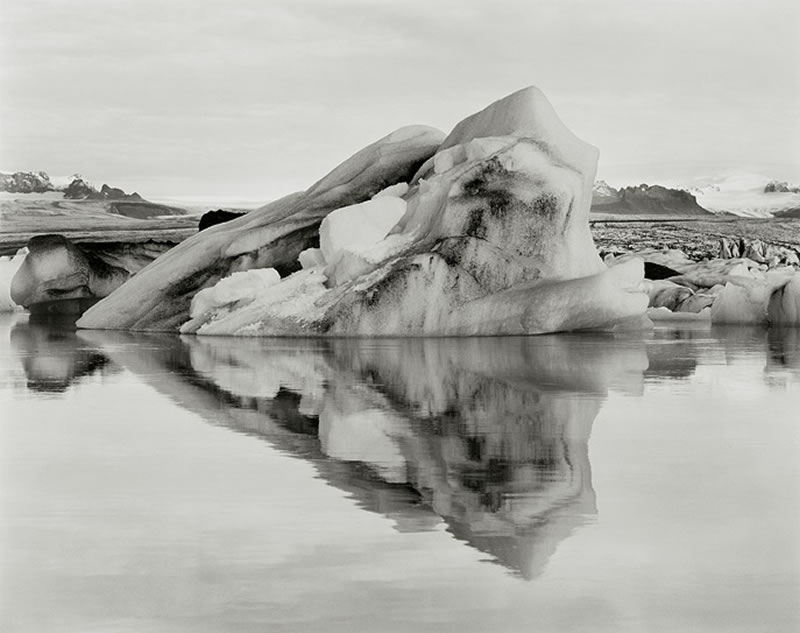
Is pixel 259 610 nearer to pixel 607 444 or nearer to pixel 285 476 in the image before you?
pixel 285 476

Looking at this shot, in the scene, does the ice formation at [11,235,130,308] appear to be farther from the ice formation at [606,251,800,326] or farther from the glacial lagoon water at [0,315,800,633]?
the glacial lagoon water at [0,315,800,633]

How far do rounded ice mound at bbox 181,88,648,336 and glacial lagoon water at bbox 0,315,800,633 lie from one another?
19.0ft

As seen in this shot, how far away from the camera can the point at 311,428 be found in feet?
21.4

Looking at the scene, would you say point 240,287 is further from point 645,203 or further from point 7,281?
point 645,203

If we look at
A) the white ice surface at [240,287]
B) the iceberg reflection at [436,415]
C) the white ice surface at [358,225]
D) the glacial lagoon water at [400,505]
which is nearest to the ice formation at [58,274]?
the white ice surface at [240,287]

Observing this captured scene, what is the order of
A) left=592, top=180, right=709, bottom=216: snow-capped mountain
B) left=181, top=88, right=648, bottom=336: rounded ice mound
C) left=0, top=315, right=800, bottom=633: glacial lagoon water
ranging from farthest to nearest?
left=592, top=180, right=709, bottom=216: snow-capped mountain < left=181, top=88, right=648, bottom=336: rounded ice mound < left=0, top=315, right=800, bottom=633: glacial lagoon water

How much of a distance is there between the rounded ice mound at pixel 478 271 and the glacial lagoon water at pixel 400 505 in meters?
5.80

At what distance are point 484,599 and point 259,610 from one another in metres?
0.55

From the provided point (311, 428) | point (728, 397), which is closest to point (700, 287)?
point (728, 397)

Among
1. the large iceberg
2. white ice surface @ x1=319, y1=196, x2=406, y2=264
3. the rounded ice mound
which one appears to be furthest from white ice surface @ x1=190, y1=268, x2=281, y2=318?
white ice surface @ x1=319, y1=196, x2=406, y2=264

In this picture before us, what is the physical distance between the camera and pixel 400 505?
4438mm

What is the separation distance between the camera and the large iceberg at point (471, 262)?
15.1 meters

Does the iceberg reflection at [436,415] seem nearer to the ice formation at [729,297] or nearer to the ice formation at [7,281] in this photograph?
the ice formation at [729,297]

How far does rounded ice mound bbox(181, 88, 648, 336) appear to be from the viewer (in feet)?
49.5
